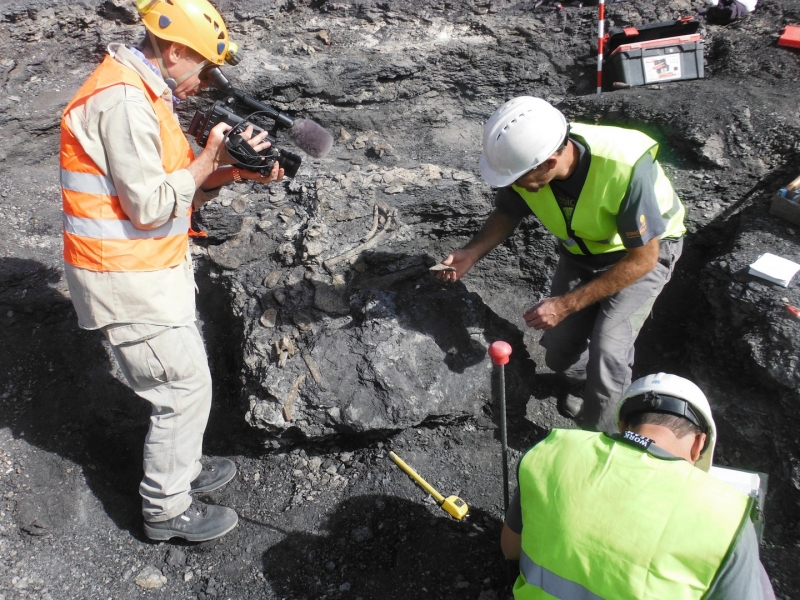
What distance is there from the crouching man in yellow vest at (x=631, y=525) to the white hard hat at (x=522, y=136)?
127 centimetres

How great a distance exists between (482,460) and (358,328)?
978 millimetres

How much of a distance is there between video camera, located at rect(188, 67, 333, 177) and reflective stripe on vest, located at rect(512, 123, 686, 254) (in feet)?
3.43

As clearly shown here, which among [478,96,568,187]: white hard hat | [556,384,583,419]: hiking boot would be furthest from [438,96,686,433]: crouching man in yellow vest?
[556,384,583,419]: hiking boot

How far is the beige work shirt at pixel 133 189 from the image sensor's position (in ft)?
A: 7.27

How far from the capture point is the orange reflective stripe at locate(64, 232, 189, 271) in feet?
7.75

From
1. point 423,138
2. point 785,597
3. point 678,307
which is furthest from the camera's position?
point 423,138

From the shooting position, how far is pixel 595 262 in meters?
3.17

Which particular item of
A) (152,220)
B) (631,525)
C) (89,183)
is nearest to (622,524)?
(631,525)

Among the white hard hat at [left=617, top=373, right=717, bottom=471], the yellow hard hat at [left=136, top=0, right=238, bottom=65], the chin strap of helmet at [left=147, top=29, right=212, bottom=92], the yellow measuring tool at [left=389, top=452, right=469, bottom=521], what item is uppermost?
the yellow hard hat at [left=136, top=0, right=238, bottom=65]

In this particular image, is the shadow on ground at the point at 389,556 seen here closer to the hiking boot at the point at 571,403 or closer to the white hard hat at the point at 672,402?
the hiking boot at the point at 571,403

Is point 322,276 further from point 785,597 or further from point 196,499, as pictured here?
point 785,597

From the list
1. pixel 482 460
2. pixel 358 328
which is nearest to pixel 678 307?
pixel 482 460

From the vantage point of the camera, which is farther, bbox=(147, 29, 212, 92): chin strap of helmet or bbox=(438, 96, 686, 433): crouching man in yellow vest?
bbox=(438, 96, 686, 433): crouching man in yellow vest

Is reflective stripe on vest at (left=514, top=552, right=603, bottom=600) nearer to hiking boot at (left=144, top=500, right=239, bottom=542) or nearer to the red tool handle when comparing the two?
the red tool handle
